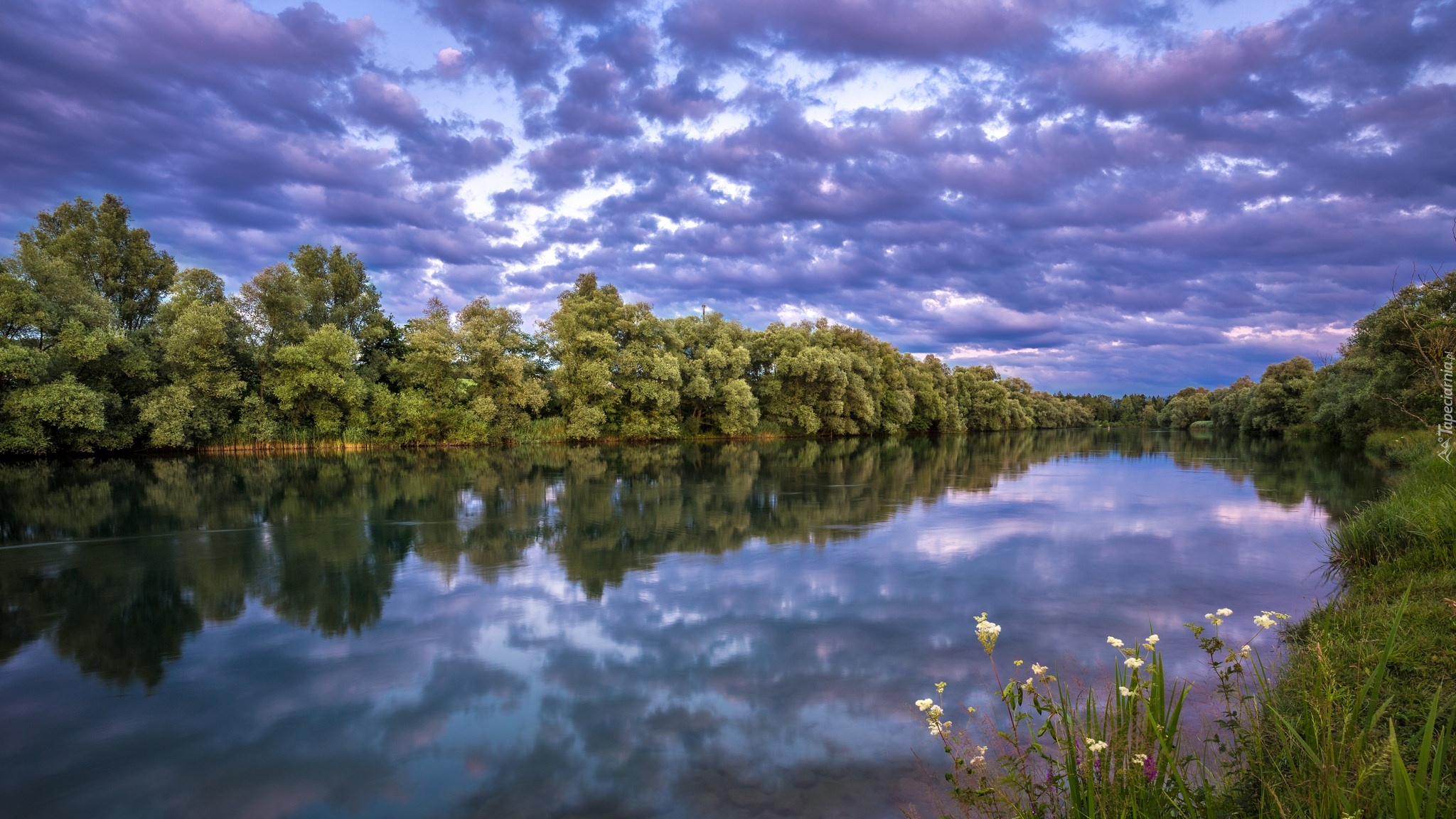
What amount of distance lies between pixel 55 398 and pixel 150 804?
34.1 m

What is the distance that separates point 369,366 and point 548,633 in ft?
133

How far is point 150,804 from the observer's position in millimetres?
4785

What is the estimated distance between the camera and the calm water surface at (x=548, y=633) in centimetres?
502

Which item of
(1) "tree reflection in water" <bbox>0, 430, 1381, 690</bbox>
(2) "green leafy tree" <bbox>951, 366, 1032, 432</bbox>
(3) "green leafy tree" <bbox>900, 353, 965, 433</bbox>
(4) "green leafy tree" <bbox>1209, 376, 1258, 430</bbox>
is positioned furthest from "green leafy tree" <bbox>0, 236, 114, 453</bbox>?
(4) "green leafy tree" <bbox>1209, 376, 1258, 430</bbox>

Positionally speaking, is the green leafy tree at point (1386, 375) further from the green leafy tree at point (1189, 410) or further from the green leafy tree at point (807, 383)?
the green leafy tree at point (1189, 410)

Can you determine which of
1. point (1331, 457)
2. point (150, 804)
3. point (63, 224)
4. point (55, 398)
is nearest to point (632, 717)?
point (150, 804)

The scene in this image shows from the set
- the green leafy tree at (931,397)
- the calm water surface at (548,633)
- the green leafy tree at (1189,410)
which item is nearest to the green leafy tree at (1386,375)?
the calm water surface at (548,633)

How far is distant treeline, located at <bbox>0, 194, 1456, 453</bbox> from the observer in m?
29.4

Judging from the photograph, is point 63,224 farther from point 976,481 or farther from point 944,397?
point 944,397

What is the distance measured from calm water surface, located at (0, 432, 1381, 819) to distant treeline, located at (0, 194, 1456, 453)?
613 inches

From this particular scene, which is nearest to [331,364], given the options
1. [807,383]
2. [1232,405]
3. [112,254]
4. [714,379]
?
[112,254]

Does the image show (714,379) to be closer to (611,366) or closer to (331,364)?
(611,366)

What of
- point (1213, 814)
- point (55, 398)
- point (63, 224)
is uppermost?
point (63, 224)

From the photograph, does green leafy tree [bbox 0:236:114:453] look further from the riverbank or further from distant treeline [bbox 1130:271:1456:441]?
distant treeline [bbox 1130:271:1456:441]
